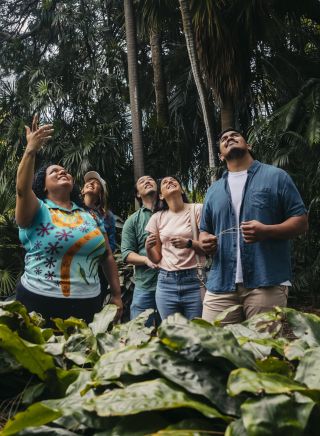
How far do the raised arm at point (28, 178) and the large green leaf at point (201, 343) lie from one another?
1.86 m

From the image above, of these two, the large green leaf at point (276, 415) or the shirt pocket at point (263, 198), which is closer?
the large green leaf at point (276, 415)

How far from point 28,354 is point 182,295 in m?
2.61

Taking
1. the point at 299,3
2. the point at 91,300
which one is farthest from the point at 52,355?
the point at 299,3

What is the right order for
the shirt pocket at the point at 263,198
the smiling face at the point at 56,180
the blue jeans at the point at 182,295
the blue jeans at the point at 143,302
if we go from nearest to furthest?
1. the shirt pocket at the point at 263,198
2. the smiling face at the point at 56,180
3. the blue jeans at the point at 182,295
4. the blue jeans at the point at 143,302

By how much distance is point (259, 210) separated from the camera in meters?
3.21

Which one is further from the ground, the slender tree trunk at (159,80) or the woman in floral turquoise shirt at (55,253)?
the slender tree trunk at (159,80)

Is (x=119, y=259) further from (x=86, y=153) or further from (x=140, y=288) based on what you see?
(x=86, y=153)

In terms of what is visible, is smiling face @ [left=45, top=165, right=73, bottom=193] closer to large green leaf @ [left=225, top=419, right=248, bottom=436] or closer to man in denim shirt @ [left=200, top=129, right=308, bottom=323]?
man in denim shirt @ [left=200, top=129, right=308, bottom=323]

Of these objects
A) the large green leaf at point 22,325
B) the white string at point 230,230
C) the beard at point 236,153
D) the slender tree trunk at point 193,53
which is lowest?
the large green leaf at point 22,325

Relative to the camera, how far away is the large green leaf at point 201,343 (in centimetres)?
118

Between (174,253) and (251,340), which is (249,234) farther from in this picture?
(251,340)

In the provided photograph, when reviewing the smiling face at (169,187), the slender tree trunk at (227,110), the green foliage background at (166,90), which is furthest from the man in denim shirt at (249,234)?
the slender tree trunk at (227,110)

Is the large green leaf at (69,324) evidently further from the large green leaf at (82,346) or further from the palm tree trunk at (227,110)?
the palm tree trunk at (227,110)

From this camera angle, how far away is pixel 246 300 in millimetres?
3184
